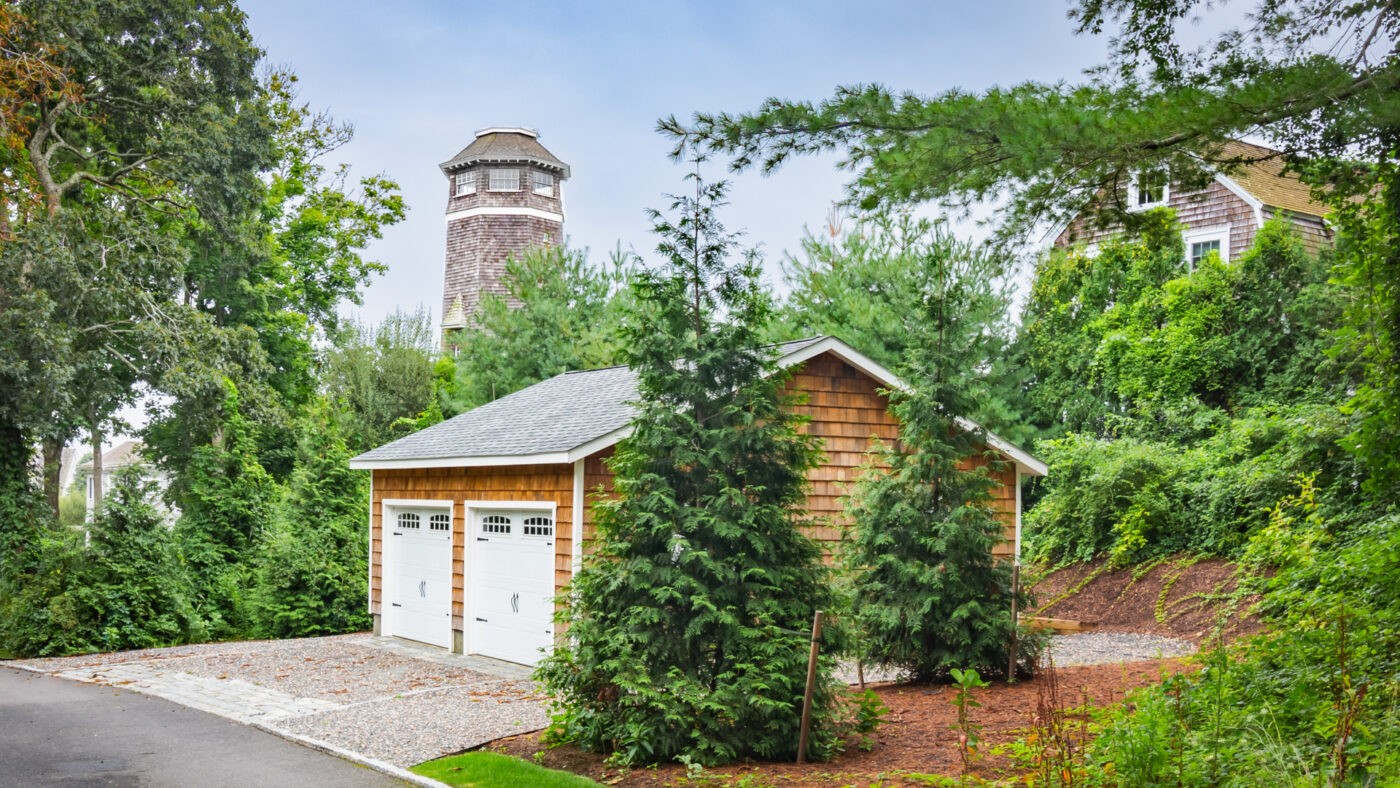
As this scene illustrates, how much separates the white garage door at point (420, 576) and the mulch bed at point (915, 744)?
21.1 feet

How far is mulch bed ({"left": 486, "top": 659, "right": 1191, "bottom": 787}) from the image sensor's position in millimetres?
7012

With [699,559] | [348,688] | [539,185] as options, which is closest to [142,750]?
[348,688]

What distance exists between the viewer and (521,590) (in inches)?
523

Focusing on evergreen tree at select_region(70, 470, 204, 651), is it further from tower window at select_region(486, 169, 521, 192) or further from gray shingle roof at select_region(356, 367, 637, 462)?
tower window at select_region(486, 169, 521, 192)

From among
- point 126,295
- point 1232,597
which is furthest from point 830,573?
point 126,295

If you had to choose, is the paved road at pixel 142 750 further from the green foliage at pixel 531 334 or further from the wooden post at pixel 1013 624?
the green foliage at pixel 531 334

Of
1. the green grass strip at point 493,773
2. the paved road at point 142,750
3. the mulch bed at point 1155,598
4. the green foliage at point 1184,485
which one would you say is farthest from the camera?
the green foliage at point 1184,485

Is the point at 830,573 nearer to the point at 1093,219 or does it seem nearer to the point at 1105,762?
the point at 1105,762

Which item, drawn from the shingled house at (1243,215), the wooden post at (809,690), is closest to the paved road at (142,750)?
the wooden post at (809,690)

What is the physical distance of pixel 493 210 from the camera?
37594mm

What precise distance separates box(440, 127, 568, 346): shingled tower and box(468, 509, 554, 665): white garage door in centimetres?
2381

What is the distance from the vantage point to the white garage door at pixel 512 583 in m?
12.9

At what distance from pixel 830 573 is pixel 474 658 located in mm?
6976

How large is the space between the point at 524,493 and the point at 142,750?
5.27 meters
